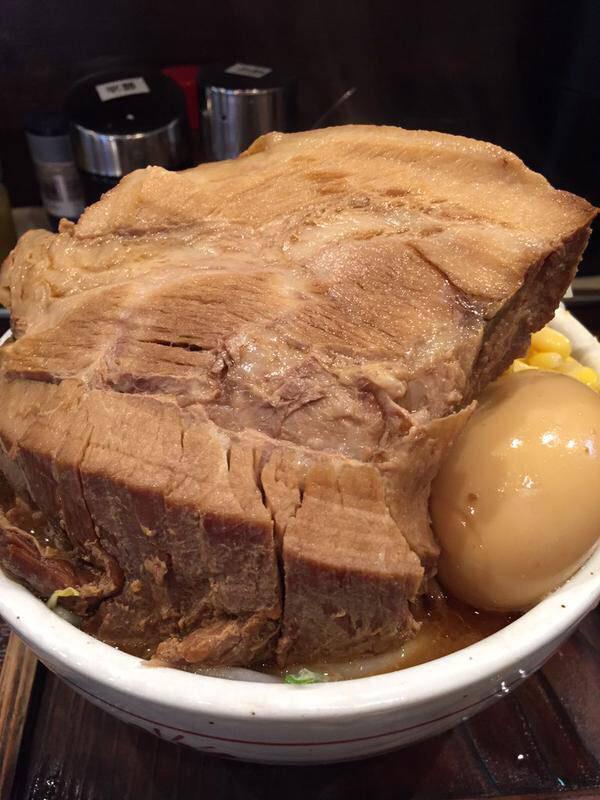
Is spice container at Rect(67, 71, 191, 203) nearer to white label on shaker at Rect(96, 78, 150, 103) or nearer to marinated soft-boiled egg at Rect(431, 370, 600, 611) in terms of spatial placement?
white label on shaker at Rect(96, 78, 150, 103)

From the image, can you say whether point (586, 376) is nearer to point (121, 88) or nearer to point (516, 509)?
point (516, 509)

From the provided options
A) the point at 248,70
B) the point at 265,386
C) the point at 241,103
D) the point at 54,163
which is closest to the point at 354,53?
the point at 248,70

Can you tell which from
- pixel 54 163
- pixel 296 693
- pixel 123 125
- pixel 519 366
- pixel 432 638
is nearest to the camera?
pixel 296 693

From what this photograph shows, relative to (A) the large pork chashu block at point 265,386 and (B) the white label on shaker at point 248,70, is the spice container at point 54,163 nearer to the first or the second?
(B) the white label on shaker at point 248,70

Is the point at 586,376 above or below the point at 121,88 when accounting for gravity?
below

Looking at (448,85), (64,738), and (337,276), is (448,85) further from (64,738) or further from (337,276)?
(64,738)

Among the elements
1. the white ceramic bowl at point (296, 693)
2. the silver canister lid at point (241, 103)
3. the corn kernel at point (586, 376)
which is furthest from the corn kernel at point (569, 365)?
the silver canister lid at point (241, 103)

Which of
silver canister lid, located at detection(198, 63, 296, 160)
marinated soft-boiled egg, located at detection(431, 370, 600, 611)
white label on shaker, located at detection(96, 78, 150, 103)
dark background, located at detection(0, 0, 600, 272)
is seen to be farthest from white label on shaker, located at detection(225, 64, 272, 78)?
marinated soft-boiled egg, located at detection(431, 370, 600, 611)
